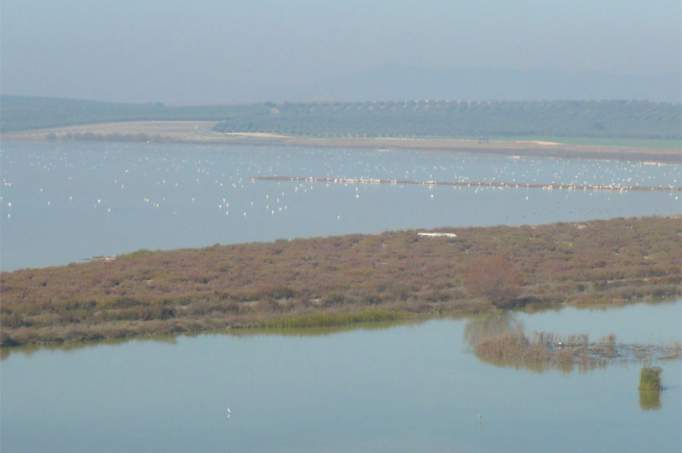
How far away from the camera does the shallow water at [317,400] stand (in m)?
11.3

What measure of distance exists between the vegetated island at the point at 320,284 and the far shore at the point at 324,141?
53686 millimetres

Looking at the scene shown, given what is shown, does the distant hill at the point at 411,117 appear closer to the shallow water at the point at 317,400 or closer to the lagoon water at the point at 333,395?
the lagoon water at the point at 333,395

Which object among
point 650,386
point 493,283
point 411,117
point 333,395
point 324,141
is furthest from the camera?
point 411,117

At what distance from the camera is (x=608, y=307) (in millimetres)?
18391

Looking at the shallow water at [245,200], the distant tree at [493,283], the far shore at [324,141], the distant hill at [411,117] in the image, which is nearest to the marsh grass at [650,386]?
the distant tree at [493,283]

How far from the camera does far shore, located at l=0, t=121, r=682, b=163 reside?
81625 mm

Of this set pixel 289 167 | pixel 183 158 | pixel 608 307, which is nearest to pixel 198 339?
pixel 608 307

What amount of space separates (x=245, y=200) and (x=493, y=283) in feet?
77.2

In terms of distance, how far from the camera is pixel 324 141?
3898 inches

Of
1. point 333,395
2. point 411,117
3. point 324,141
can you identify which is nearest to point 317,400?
point 333,395

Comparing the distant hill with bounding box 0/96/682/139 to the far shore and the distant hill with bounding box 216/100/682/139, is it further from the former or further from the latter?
the far shore

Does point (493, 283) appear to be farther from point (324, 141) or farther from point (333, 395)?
point (324, 141)

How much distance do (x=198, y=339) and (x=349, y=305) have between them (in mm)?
2609

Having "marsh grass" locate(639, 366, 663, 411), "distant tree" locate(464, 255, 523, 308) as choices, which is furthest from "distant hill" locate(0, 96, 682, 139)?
"marsh grass" locate(639, 366, 663, 411)
